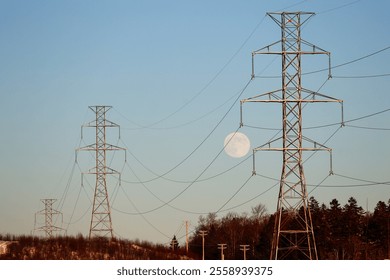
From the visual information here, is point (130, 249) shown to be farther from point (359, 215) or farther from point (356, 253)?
point (359, 215)

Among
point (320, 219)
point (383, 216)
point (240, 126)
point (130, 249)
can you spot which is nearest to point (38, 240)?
point (130, 249)

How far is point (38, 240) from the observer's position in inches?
2343
